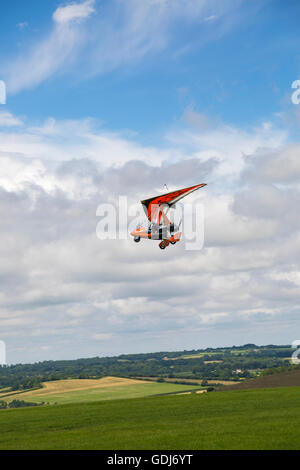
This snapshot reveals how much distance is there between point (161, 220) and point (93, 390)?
120961 millimetres

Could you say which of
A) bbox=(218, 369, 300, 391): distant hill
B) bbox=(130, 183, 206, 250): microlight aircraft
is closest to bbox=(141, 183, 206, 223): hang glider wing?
bbox=(130, 183, 206, 250): microlight aircraft

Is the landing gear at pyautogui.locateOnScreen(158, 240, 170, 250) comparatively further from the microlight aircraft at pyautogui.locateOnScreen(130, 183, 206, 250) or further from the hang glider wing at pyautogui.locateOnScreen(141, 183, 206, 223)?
the hang glider wing at pyautogui.locateOnScreen(141, 183, 206, 223)

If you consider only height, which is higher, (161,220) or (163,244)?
(161,220)

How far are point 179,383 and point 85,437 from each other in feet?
463

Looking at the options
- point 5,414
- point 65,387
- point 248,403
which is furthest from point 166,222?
point 65,387

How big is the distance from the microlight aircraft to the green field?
1534 cm

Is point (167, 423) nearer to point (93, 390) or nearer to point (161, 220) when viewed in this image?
point (161, 220)

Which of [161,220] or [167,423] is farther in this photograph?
[161,220]

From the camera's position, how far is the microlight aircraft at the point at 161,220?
41.4 m

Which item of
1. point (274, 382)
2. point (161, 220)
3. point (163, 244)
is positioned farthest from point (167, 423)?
point (274, 382)

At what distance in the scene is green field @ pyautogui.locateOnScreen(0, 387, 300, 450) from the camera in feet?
102

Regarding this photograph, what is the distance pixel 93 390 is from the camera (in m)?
151

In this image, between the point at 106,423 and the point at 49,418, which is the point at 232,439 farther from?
the point at 49,418

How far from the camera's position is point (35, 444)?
3322cm
